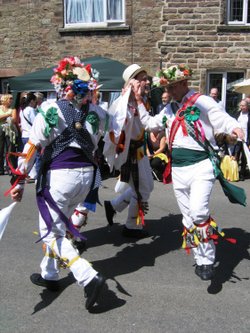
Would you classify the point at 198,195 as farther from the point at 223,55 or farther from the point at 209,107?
the point at 223,55

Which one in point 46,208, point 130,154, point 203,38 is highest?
point 203,38

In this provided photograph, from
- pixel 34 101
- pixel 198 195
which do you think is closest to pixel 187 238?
pixel 198 195

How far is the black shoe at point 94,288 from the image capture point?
11.1 ft

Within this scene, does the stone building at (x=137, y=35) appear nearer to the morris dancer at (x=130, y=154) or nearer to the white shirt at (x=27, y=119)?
the white shirt at (x=27, y=119)

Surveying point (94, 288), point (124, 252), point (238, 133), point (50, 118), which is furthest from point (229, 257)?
point (50, 118)

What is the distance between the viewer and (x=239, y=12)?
12.1 m

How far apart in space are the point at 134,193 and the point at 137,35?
8.54m

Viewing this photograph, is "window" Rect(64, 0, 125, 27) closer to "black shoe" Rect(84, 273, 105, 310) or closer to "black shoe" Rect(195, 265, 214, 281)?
"black shoe" Rect(195, 265, 214, 281)

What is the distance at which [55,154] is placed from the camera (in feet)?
12.1

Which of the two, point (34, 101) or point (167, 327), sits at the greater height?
point (34, 101)

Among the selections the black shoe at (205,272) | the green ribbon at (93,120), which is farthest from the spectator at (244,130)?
the green ribbon at (93,120)

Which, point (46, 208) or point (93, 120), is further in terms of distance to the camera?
point (93, 120)

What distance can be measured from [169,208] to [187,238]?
266cm

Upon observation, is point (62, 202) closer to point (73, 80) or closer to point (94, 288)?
point (94, 288)
